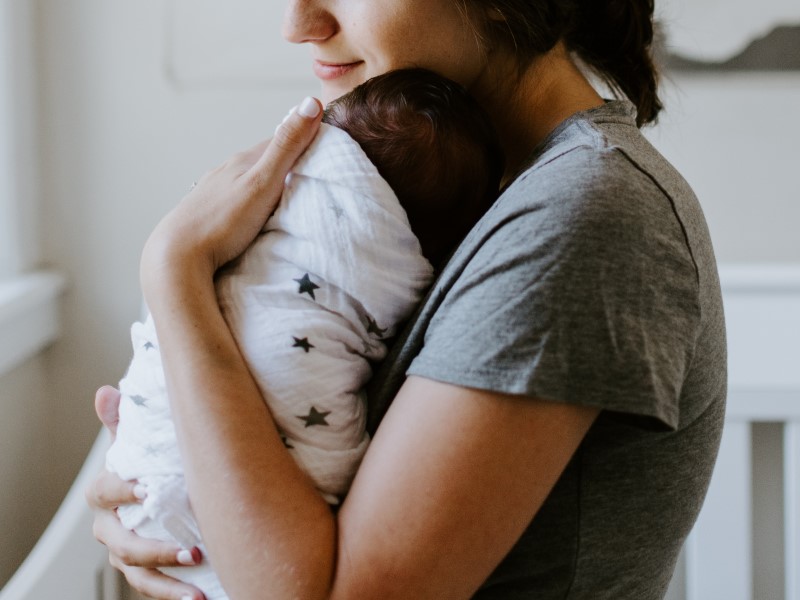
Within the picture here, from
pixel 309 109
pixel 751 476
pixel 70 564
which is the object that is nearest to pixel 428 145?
pixel 309 109

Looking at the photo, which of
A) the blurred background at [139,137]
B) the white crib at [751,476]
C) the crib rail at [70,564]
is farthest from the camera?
the blurred background at [139,137]

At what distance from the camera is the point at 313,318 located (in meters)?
0.67

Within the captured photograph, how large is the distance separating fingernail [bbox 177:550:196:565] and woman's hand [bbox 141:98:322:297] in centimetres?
22

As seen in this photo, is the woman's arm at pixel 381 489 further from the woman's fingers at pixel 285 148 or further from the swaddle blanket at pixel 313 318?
the woman's fingers at pixel 285 148

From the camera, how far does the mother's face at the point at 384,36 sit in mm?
798

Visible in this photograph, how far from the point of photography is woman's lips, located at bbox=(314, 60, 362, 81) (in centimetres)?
88

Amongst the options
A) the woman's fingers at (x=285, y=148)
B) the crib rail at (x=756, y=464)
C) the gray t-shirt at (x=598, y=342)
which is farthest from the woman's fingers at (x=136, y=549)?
the crib rail at (x=756, y=464)

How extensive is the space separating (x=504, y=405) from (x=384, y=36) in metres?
0.42

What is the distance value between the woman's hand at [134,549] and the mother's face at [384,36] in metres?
0.47

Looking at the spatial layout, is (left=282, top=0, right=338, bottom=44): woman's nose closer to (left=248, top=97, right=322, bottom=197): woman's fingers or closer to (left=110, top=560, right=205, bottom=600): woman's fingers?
(left=248, top=97, right=322, bottom=197): woman's fingers

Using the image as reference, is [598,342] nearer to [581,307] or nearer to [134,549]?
[581,307]

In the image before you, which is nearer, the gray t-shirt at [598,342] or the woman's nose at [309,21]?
the gray t-shirt at [598,342]

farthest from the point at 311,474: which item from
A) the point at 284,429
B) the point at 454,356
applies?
the point at 454,356

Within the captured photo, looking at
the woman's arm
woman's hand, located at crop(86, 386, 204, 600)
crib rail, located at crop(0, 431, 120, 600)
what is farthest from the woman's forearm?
crib rail, located at crop(0, 431, 120, 600)
